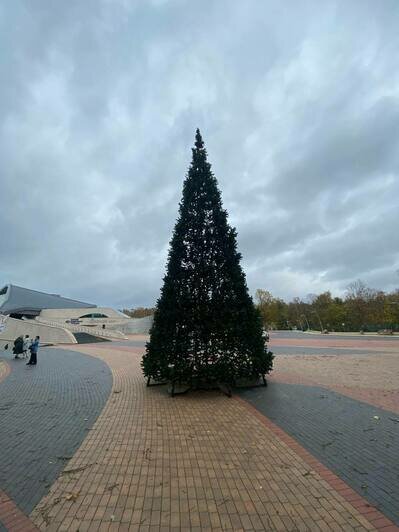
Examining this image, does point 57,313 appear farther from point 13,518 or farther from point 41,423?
point 13,518

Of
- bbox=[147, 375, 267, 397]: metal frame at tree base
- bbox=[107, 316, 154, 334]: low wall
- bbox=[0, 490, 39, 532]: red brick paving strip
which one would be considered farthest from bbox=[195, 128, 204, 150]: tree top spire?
bbox=[107, 316, 154, 334]: low wall

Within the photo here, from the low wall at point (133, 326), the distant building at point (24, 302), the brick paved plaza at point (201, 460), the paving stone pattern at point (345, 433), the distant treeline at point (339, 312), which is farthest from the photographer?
the distant building at point (24, 302)

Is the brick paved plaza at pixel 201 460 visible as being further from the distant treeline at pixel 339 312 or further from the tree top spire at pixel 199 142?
the distant treeline at pixel 339 312

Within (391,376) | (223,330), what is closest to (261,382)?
(223,330)

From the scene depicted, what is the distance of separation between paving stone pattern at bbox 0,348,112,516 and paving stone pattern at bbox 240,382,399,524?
365 centimetres

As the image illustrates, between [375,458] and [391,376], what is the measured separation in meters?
6.80

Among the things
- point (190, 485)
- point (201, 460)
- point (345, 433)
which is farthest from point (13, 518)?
point (345, 433)

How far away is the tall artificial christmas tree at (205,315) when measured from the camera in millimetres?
7738

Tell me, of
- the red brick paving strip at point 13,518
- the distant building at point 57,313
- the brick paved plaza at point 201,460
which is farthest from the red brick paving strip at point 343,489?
the distant building at point 57,313

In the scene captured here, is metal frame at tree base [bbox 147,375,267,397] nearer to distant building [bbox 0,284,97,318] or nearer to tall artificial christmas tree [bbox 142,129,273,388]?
tall artificial christmas tree [bbox 142,129,273,388]

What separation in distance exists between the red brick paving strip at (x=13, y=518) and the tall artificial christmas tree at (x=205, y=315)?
4.51 meters

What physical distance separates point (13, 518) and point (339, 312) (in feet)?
232

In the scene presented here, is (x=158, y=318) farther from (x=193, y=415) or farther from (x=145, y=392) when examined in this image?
(x=193, y=415)

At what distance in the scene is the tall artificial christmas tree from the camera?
774 cm
